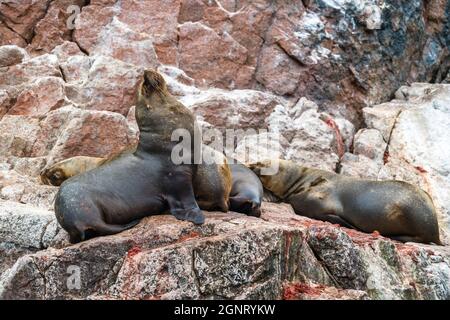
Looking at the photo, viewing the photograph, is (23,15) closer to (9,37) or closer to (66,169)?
(9,37)

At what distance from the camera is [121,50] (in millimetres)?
11508

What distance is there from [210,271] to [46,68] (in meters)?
6.51

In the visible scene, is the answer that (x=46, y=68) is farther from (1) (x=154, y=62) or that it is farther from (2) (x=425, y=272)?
(2) (x=425, y=272)

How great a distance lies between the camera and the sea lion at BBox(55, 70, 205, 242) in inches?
257

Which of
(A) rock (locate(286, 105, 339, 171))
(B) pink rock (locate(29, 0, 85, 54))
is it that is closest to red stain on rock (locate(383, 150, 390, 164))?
(A) rock (locate(286, 105, 339, 171))

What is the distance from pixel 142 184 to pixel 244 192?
58.9 inches

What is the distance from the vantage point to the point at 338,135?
11.5m

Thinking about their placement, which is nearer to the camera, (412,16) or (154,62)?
(154,62)

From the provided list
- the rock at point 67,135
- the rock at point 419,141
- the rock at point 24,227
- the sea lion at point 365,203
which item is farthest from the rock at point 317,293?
the rock at point 419,141

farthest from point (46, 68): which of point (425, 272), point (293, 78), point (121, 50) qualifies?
point (425, 272)

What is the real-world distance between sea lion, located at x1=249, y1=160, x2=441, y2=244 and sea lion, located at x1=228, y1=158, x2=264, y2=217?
3.20ft

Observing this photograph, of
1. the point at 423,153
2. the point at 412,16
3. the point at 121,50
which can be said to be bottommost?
the point at 423,153

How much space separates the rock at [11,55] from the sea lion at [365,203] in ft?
13.8
